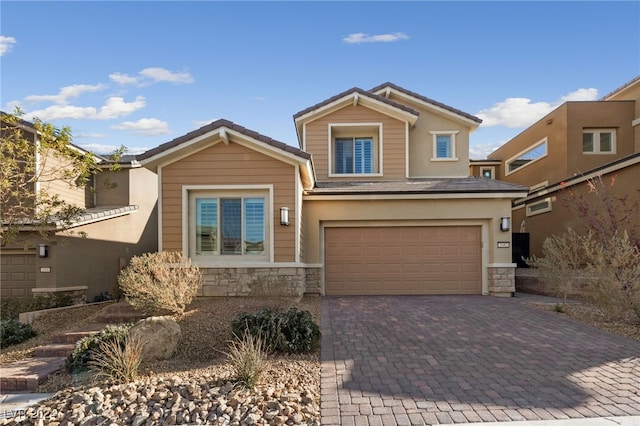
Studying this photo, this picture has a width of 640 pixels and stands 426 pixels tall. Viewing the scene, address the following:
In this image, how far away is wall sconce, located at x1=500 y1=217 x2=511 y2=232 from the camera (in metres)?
11.3

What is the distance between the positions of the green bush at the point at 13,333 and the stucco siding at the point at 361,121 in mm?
9460

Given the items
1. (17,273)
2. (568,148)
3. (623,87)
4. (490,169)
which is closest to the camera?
(17,273)

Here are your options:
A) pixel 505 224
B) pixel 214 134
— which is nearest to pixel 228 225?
pixel 214 134

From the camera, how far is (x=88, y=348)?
5707 millimetres

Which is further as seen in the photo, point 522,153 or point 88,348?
point 522,153

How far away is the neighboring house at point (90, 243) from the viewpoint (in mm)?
10734

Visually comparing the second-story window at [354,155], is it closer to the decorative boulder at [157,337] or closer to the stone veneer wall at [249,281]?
the stone veneer wall at [249,281]

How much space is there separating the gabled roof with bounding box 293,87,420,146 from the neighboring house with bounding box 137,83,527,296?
0.05m

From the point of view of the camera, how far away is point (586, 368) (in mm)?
5191

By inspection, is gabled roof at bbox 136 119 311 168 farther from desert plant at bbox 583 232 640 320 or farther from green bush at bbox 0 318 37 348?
desert plant at bbox 583 232 640 320

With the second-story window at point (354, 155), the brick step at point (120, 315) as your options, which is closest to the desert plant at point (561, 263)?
the second-story window at point (354, 155)

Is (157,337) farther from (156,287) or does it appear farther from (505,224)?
(505,224)

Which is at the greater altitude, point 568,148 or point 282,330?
point 568,148

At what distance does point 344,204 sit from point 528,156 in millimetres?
14693
